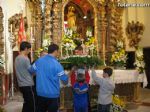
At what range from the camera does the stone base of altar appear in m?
10.2

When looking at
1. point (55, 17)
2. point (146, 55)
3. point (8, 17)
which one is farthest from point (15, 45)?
point (146, 55)

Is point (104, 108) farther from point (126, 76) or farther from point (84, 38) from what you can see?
point (84, 38)

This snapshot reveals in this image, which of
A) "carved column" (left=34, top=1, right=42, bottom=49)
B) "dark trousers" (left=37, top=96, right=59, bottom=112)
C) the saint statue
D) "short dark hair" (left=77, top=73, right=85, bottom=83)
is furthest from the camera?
the saint statue

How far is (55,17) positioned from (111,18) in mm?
2457

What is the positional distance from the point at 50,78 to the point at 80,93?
1.99 metres

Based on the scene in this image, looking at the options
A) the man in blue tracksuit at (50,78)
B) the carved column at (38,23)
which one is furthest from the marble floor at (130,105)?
the man in blue tracksuit at (50,78)

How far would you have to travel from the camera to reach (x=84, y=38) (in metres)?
14.9

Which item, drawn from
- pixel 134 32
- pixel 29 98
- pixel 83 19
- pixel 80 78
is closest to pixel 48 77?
pixel 29 98

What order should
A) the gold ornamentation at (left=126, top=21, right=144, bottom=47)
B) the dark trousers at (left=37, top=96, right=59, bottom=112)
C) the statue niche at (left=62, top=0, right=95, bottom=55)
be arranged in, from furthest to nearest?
the gold ornamentation at (left=126, top=21, right=144, bottom=47)
the statue niche at (left=62, top=0, right=95, bottom=55)
the dark trousers at (left=37, top=96, right=59, bottom=112)

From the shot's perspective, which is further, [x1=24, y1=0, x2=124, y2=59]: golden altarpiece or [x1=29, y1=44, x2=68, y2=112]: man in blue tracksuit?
[x1=24, y1=0, x2=124, y2=59]: golden altarpiece

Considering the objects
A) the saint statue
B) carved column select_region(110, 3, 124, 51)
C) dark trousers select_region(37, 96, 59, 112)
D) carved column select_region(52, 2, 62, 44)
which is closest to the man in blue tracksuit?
dark trousers select_region(37, 96, 59, 112)

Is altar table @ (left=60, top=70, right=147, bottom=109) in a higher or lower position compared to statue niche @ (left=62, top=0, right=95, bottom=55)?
lower


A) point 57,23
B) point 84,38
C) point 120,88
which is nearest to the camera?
point 120,88

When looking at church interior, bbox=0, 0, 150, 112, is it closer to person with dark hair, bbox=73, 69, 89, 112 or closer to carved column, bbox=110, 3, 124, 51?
carved column, bbox=110, 3, 124, 51
